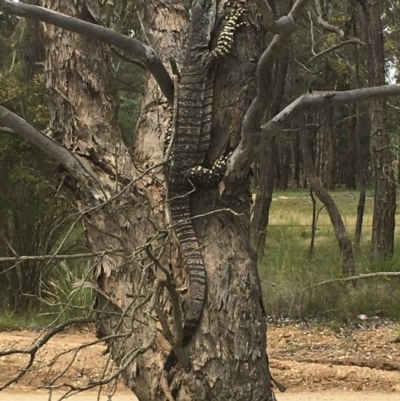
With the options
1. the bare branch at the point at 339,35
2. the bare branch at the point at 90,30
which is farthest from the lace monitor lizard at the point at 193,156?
the bare branch at the point at 339,35

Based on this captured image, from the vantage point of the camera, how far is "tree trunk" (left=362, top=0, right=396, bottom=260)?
29.7 feet

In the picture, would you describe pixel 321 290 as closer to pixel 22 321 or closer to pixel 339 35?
Answer: pixel 22 321

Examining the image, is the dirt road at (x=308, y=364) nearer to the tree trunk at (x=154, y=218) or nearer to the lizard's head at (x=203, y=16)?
the tree trunk at (x=154, y=218)

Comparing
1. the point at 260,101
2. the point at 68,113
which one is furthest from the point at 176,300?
the point at 68,113

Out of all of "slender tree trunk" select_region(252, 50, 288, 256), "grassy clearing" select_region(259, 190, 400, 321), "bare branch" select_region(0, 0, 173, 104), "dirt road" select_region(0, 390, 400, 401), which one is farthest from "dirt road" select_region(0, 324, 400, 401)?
"bare branch" select_region(0, 0, 173, 104)

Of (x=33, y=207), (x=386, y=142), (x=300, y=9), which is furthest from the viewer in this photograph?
(x=386, y=142)

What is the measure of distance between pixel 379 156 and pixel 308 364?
3952 millimetres

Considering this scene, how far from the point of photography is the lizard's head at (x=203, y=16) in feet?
9.41

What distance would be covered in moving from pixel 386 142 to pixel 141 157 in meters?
6.73

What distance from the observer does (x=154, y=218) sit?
2.83 m

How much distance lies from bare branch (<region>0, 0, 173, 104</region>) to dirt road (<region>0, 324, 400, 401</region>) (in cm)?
302

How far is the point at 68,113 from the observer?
9.68 ft

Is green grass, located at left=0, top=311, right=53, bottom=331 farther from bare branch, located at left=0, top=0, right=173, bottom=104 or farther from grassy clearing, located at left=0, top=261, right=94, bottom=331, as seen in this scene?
bare branch, located at left=0, top=0, right=173, bottom=104

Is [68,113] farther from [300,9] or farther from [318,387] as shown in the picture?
[318,387]
